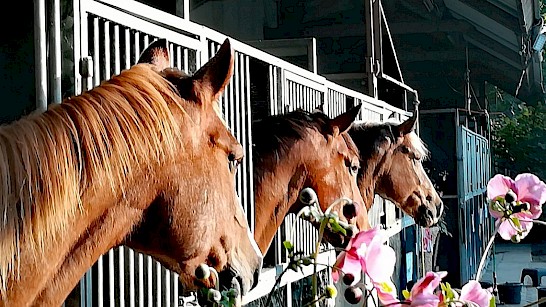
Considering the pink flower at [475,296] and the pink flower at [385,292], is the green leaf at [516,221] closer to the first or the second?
the pink flower at [475,296]

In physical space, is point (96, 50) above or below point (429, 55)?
below

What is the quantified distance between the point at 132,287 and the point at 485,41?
24.8 ft

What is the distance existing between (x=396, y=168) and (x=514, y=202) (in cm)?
197

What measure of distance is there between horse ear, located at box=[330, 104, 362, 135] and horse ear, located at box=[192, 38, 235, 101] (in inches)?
49.8

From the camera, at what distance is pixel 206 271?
1.30 m

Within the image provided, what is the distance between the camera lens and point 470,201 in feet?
28.4

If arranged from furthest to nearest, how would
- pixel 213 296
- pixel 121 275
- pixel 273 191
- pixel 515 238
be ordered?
pixel 273 191
pixel 515 238
pixel 121 275
pixel 213 296

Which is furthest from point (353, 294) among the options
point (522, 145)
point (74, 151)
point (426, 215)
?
point (522, 145)

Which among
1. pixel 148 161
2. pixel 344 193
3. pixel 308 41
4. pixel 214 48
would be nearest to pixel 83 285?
pixel 148 161

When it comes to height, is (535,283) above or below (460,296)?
below

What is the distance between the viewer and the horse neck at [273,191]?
246 cm

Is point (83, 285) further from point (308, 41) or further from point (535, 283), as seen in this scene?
point (535, 283)

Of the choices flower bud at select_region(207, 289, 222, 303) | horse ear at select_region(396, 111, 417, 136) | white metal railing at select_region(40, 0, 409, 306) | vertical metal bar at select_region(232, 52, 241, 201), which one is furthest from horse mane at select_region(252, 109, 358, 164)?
flower bud at select_region(207, 289, 222, 303)

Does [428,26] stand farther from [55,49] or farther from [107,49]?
[55,49]
